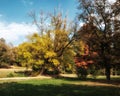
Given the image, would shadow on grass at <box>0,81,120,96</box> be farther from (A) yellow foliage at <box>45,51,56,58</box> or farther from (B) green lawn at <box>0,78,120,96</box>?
(A) yellow foliage at <box>45,51,56,58</box>

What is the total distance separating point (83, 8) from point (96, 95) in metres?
23.3

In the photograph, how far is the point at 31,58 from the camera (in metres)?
48.5

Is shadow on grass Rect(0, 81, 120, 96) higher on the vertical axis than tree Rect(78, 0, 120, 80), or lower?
lower

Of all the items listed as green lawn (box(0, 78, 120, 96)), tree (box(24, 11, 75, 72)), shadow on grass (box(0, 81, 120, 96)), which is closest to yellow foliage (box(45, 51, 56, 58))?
tree (box(24, 11, 75, 72))

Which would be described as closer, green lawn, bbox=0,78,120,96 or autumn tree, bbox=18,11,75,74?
green lawn, bbox=0,78,120,96

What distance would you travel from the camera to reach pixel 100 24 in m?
38.7

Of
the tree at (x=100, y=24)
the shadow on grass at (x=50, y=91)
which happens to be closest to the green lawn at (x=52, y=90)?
the shadow on grass at (x=50, y=91)

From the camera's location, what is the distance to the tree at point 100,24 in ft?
123

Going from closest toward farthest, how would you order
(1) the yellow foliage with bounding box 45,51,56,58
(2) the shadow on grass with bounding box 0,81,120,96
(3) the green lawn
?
(2) the shadow on grass with bounding box 0,81,120,96
(3) the green lawn
(1) the yellow foliage with bounding box 45,51,56,58

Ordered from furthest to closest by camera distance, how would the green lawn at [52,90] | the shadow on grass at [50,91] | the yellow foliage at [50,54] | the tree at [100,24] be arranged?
the yellow foliage at [50,54]
the tree at [100,24]
the green lawn at [52,90]
the shadow on grass at [50,91]

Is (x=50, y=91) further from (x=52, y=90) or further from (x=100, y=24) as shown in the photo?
(x=100, y=24)

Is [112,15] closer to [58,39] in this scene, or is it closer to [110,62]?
[110,62]

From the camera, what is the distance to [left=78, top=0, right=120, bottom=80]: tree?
123 ft

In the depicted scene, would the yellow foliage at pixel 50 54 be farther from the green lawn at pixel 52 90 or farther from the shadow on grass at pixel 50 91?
the shadow on grass at pixel 50 91
